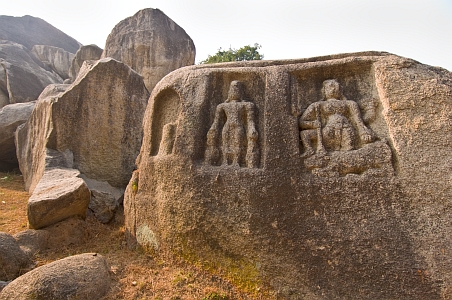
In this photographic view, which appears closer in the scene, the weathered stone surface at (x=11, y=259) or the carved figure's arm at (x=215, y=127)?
the weathered stone surface at (x=11, y=259)

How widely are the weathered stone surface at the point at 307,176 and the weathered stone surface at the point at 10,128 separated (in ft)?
21.6

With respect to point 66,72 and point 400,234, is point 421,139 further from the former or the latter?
point 66,72

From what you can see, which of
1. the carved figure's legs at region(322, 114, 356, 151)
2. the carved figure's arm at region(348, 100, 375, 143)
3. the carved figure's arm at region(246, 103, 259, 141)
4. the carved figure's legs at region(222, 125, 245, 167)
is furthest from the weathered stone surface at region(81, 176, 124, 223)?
the carved figure's arm at region(348, 100, 375, 143)

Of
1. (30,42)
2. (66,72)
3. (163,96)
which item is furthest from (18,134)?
(30,42)

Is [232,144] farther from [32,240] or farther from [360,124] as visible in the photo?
[32,240]

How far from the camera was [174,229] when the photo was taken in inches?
159

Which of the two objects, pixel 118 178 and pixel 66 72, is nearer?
pixel 118 178

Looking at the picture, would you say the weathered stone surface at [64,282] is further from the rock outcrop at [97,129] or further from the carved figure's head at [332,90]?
the carved figure's head at [332,90]

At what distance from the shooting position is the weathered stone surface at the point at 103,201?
579 cm

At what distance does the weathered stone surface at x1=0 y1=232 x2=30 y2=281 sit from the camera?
13.2 ft

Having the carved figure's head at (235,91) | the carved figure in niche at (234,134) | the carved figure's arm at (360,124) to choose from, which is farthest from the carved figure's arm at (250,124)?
the carved figure's arm at (360,124)

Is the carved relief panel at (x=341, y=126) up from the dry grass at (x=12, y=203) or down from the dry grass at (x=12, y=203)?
up

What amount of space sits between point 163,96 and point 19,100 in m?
11.0

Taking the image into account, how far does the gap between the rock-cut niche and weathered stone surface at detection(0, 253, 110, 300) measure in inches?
59.6
